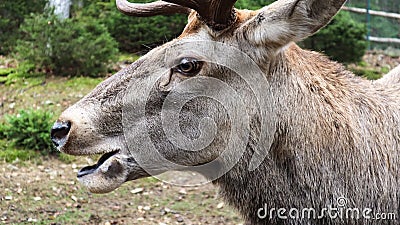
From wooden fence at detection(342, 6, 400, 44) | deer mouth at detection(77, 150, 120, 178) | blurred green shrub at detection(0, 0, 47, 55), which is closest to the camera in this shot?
deer mouth at detection(77, 150, 120, 178)

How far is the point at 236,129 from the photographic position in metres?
3.24

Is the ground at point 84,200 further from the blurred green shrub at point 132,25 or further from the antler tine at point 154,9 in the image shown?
the blurred green shrub at point 132,25

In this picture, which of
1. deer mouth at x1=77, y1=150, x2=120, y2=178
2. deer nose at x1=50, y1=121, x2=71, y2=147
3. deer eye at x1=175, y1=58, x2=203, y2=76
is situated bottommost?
deer mouth at x1=77, y1=150, x2=120, y2=178

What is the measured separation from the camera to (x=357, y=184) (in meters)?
3.27

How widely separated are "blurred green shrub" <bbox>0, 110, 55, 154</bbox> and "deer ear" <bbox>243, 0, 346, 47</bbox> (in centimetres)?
557

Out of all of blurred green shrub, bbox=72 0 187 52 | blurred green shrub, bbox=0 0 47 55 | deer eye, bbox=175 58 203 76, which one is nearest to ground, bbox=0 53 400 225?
deer eye, bbox=175 58 203 76

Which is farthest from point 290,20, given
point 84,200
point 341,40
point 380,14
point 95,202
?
point 380,14

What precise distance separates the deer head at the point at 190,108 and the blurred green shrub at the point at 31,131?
5066 mm

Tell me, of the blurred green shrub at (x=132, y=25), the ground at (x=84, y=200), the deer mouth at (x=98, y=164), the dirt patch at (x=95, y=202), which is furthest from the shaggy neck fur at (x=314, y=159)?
the blurred green shrub at (x=132, y=25)

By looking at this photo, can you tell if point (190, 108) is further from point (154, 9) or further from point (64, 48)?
point (64, 48)

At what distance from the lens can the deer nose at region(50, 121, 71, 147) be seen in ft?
10.5

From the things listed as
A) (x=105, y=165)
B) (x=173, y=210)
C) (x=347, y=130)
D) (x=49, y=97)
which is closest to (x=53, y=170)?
(x=173, y=210)

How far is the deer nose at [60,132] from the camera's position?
10.5ft

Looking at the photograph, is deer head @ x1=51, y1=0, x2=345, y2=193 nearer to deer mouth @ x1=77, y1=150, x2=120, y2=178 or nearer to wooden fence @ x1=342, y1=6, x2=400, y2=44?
deer mouth @ x1=77, y1=150, x2=120, y2=178
